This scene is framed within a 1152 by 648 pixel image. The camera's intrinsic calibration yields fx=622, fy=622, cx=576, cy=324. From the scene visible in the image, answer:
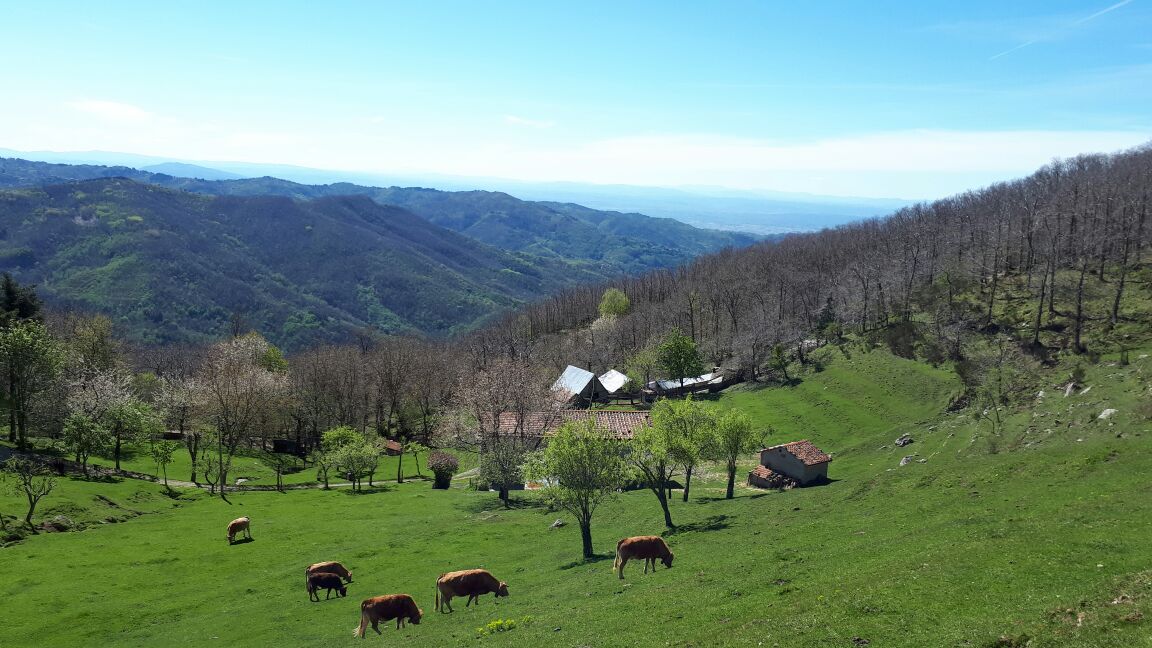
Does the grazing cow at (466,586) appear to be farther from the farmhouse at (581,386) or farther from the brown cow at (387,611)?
the farmhouse at (581,386)

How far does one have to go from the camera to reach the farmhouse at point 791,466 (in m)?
52.2

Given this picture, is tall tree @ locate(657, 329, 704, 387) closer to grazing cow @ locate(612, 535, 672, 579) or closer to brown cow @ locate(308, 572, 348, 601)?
grazing cow @ locate(612, 535, 672, 579)

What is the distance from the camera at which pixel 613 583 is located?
2867 centimetres

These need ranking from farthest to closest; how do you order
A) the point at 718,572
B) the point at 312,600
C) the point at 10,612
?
the point at 312,600
the point at 10,612
the point at 718,572

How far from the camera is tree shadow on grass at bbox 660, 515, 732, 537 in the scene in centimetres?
3819

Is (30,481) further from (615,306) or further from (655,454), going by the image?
(615,306)

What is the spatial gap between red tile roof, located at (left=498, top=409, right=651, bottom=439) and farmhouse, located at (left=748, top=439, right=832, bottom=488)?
1586 centimetres

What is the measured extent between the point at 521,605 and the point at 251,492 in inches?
1879

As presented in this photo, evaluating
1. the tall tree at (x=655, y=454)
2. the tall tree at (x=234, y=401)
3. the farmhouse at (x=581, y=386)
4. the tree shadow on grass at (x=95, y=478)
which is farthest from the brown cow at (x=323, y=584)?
the farmhouse at (x=581, y=386)

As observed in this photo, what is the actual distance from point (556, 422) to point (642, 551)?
44.0 m

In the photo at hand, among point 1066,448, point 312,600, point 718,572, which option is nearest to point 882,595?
point 718,572

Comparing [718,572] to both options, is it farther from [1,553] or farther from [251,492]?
[251,492]

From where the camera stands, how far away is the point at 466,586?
99.0 ft

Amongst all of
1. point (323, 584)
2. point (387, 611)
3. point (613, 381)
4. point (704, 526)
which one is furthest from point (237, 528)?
point (613, 381)
